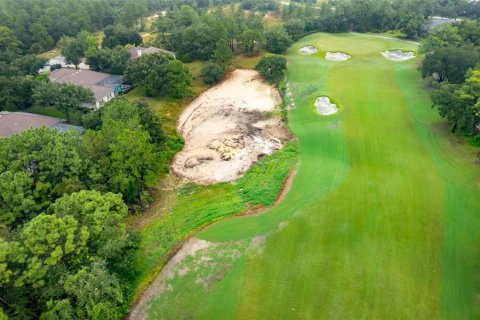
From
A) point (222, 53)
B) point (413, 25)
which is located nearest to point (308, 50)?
point (222, 53)

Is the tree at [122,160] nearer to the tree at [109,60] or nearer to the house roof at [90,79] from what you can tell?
the house roof at [90,79]

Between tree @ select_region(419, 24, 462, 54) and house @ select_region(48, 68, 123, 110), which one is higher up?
tree @ select_region(419, 24, 462, 54)

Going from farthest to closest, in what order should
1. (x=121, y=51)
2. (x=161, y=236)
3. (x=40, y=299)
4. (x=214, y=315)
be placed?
(x=121, y=51), (x=161, y=236), (x=214, y=315), (x=40, y=299)

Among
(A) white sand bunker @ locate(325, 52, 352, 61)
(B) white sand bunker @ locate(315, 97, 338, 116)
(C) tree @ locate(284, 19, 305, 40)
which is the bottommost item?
(B) white sand bunker @ locate(315, 97, 338, 116)

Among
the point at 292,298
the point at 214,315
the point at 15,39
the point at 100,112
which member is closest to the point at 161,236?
the point at 214,315

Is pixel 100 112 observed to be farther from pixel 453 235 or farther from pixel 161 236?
pixel 453 235

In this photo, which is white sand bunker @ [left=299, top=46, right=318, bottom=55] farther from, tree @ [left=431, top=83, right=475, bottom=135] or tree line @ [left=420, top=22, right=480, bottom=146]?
tree @ [left=431, top=83, right=475, bottom=135]

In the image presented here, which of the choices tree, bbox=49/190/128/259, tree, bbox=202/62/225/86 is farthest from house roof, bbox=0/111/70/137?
tree, bbox=202/62/225/86
